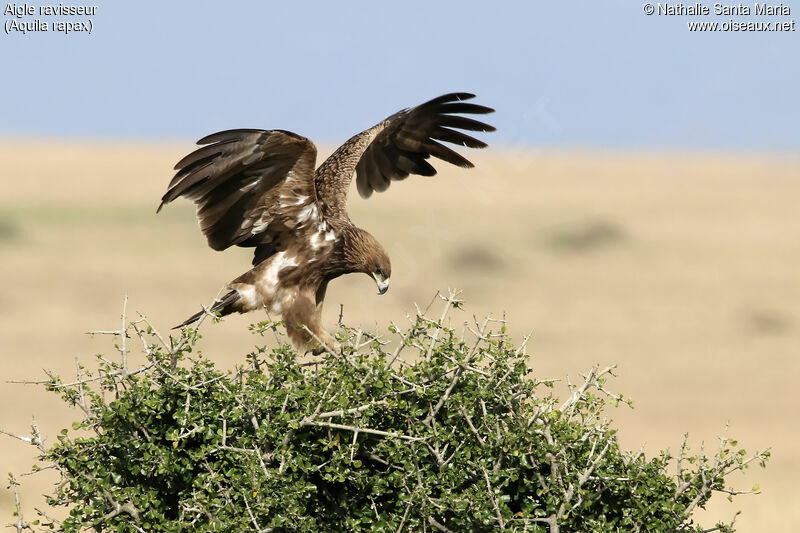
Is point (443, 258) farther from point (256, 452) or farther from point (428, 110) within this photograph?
point (256, 452)

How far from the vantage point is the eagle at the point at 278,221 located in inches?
260

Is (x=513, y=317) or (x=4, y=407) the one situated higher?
(x=513, y=317)

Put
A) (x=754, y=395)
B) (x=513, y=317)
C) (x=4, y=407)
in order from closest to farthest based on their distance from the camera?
(x=4, y=407) → (x=754, y=395) → (x=513, y=317)

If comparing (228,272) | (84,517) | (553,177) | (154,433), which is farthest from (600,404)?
(553,177)

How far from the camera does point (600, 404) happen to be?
466 centimetres

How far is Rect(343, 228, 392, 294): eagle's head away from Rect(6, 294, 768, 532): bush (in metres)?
2.55

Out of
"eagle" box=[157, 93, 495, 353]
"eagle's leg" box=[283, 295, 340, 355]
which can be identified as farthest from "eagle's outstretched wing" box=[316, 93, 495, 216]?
"eagle's leg" box=[283, 295, 340, 355]

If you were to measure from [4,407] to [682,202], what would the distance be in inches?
903

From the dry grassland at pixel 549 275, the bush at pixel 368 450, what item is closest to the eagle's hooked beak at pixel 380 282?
the dry grassland at pixel 549 275

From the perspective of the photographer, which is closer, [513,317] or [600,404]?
[600,404]

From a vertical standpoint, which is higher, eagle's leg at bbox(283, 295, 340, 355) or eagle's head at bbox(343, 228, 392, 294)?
eagle's head at bbox(343, 228, 392, 294)

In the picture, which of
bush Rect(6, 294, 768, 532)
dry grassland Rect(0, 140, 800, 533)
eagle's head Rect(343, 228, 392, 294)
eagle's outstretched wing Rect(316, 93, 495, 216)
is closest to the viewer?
bush Rect(6, 294, 768, 532)

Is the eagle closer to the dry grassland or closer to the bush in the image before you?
the dry grassland

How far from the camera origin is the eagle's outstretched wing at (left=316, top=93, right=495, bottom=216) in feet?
25.8
